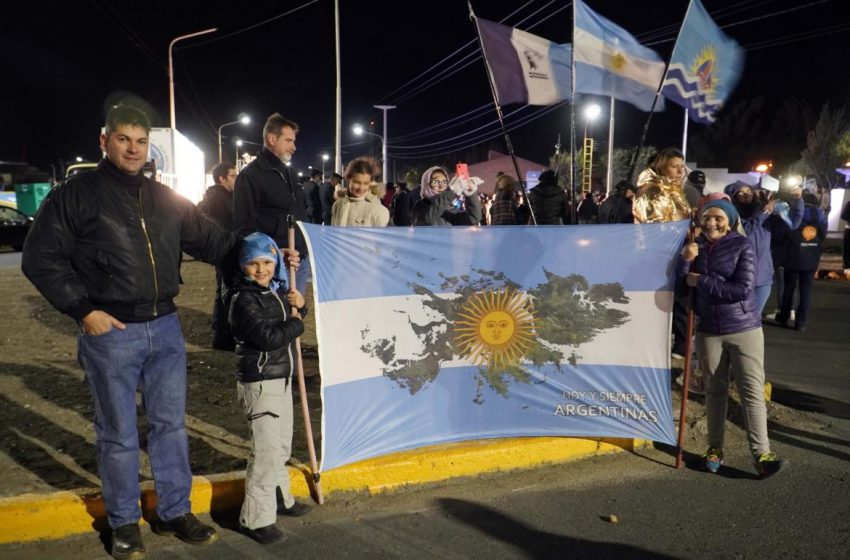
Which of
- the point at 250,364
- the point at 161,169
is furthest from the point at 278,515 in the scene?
the point at 161,169

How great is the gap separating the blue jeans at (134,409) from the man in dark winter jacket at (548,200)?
5909 mm

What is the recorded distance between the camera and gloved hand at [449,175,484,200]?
670cm

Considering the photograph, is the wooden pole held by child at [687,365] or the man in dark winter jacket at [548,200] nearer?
the wooden pole held by child at [687,365]

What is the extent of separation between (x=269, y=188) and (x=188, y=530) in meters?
2.47

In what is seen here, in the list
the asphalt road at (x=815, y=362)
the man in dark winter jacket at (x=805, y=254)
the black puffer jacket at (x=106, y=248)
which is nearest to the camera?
the black puffer jacket at (x=106, y=248)

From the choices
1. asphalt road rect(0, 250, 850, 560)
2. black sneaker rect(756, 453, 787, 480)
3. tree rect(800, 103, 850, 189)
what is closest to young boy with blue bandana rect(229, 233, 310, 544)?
asphalt road rect(0, 250, 850, 560)

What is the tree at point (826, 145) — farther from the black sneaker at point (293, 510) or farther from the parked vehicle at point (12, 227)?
the black sneaker at point (293, 510)

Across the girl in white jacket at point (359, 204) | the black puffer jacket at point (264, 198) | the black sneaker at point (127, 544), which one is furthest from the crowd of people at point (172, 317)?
the girl in white jacket at point (359, 204)

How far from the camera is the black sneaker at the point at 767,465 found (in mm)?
4199

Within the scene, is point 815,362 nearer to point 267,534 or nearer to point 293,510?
point 293,510

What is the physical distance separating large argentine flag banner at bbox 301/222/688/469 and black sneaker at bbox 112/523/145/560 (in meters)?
1.11

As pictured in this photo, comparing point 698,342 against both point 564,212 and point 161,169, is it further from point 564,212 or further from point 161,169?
point 161,169

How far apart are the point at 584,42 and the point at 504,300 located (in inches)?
110

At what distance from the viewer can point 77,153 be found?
6494cm
